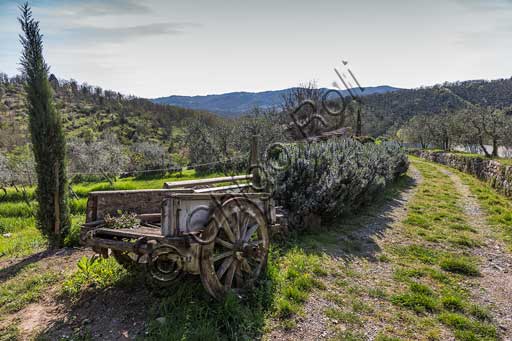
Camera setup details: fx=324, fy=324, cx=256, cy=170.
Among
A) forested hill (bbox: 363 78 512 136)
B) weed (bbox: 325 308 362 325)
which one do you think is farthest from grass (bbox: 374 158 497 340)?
forested hill (bbox: 363 78 512 136)

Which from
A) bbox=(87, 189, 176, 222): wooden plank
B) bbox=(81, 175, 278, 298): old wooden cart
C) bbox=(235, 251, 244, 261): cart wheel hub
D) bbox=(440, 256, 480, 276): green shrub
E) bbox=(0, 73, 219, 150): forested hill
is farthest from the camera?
bbox=(0, 73, 219, 150): forested hill

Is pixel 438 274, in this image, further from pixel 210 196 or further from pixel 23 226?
pixel 23 226

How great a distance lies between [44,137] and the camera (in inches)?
272

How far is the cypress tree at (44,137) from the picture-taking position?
22.4ft

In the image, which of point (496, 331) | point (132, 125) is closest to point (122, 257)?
point (496, 331)

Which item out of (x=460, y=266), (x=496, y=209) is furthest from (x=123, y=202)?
(x=496, y=209)

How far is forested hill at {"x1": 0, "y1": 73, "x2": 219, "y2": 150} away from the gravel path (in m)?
45.6

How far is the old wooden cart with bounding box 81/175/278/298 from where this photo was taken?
3455mm

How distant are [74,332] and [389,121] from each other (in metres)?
73.0

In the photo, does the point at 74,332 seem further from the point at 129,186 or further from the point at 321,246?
the point at 129,186

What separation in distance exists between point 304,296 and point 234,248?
4.79ft

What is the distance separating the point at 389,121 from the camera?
68875 millimetres

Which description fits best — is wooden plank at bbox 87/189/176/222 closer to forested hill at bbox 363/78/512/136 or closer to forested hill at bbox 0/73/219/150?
forested hill at bbox 0/73/219/150

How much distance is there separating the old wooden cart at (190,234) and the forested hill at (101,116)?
142ft
